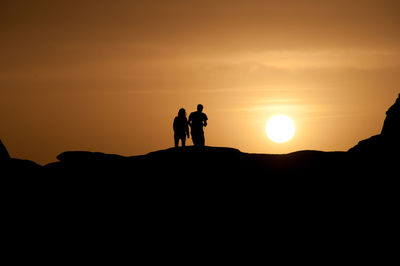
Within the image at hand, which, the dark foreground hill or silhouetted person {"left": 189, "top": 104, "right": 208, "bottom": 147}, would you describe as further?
silhouetted person {"left": 189, "top": 104, "right": 208, "bottom": 147}

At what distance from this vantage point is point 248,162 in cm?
3803

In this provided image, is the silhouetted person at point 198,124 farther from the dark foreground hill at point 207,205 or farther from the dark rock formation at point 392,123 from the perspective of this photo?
the dark rock formation at point 392,123

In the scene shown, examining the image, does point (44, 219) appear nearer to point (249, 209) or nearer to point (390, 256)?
point (249, 209)

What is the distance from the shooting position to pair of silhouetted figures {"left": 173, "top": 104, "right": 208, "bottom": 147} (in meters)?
38.0

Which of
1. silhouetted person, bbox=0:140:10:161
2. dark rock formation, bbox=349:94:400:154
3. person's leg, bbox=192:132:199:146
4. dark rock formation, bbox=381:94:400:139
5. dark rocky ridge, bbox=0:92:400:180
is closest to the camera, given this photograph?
dark rocky ridge, bbox=0:92:400:180

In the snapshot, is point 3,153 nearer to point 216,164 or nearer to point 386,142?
point 216,164

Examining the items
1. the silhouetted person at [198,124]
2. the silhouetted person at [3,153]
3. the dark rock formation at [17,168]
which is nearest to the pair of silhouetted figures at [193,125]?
the silhouetted person at [198,124]

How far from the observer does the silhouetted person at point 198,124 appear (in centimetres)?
3797

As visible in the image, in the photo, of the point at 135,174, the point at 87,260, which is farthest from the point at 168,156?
the point at 87,260

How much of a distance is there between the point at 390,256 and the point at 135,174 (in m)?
15.2

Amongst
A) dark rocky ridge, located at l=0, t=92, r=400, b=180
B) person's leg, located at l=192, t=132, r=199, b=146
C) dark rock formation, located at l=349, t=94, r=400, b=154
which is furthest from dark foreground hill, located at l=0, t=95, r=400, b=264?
person's leg, located at l=192, t=132, r=199, b=146

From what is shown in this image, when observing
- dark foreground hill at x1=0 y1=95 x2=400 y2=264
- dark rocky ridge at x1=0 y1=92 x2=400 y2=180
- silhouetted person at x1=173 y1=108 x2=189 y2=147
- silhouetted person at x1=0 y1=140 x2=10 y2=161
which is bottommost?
dark foreground hill at x1=0 y1=95 x2=400 y2=264

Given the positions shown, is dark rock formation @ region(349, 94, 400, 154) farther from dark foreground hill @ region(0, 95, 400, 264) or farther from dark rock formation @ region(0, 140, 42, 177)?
dark rock formation @ region(0, 140, 42, 177)

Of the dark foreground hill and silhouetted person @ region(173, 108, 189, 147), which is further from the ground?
silhouetted person @ region(173, 108, 189, 147)
